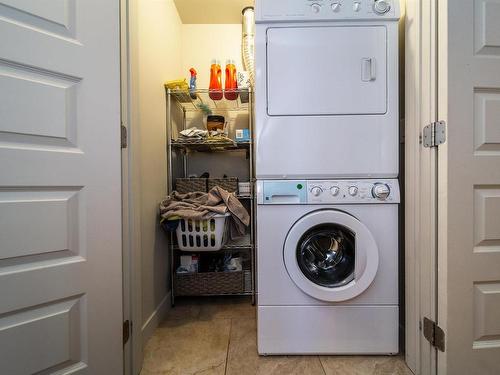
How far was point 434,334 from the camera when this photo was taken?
91 centimetres

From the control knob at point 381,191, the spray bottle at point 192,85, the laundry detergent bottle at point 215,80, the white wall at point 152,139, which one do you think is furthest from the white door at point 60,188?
the control knob at point 381,191

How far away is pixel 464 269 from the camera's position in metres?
0.85

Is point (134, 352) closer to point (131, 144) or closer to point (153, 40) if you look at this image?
point (131, 144)

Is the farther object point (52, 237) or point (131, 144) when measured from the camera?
point (131, 144)

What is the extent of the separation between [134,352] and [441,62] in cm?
171

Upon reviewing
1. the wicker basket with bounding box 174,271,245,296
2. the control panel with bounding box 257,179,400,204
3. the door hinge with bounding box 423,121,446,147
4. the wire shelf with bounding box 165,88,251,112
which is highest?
the wire shelf with bounding box 165,88,251,112

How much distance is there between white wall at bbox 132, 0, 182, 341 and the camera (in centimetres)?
124

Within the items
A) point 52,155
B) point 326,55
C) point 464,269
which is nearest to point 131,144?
point 52,155

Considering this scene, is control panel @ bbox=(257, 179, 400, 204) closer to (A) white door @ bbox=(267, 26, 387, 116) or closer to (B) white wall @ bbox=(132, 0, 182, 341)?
(A) white door @ bbox=(267, 26, 387, 116)

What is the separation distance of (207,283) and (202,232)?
438 mm

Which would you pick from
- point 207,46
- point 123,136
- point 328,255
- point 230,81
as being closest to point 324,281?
point 328,255

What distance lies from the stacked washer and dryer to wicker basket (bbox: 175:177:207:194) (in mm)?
684

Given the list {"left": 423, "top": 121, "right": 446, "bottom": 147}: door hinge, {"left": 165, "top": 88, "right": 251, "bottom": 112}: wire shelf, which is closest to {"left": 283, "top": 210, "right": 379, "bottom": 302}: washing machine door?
{"left": 423, "top": 121, "right": 446, "bottom": 147}: door hinge

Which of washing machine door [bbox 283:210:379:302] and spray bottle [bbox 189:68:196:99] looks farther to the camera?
spray bottle [bbox 189:68:196:99]
